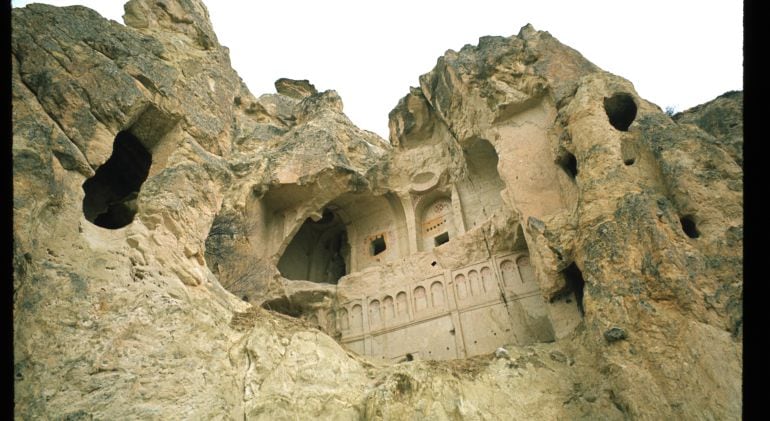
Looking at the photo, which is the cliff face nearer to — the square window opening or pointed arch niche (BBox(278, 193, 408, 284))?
pointed arch niche (BBox(278, 193, 408, 284))

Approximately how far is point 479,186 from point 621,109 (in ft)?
21.2

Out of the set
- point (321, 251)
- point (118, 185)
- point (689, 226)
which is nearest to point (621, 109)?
point (689, 226)

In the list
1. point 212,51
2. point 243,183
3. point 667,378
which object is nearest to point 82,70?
point 212,51

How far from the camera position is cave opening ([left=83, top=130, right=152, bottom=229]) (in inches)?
436

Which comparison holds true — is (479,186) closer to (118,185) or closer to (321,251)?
(321,251)

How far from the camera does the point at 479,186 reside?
1838cm

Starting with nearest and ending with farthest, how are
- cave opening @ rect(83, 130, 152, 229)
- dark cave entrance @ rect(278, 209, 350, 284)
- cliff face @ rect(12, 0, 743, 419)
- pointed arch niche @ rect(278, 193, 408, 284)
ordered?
cliff face @ rect(12, 0, 743, 419)
cave opening @ rect(83, 130, 152, 229)
pointed arch niche @ rect(278, 193, 408, 284)
dark cave entrance @ rect(278, 209, 350, 284)

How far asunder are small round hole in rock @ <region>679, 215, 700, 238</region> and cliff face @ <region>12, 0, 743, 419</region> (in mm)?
47

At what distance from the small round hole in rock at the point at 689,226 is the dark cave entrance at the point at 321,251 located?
42.0 ft

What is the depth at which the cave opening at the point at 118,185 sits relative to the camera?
36.3ft

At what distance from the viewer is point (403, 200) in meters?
19.5

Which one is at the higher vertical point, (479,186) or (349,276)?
(479,186)

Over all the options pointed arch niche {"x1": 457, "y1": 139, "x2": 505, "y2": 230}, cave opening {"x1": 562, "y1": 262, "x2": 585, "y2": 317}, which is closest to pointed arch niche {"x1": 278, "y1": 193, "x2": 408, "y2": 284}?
pointed arch niche {"x1": 457, "y1": 139, "x2": 505, "y2": 230}

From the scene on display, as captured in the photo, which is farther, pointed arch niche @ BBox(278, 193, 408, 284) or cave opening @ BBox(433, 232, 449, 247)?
pointed arch niche @ BBox(278, 193, 408, 284)
